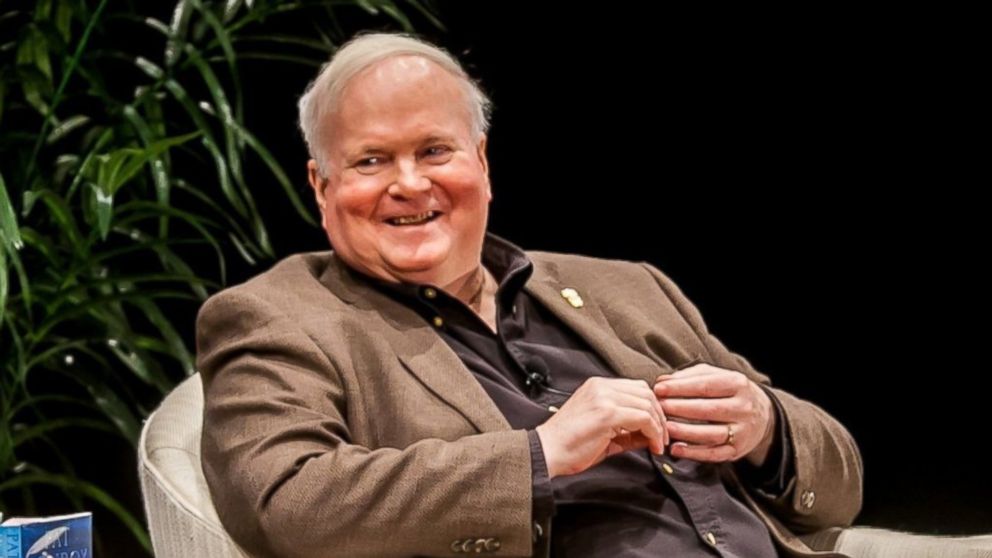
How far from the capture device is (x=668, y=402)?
78.5 inches

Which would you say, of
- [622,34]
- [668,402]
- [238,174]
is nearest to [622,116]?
[622,34]

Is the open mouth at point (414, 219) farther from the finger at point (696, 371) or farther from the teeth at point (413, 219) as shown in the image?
the finger at point (696, 371)

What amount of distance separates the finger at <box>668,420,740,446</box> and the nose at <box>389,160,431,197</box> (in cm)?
47

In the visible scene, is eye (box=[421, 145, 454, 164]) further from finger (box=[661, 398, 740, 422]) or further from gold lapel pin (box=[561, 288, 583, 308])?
finger (box=[661, 398, 740, 422])

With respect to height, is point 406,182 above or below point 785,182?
above

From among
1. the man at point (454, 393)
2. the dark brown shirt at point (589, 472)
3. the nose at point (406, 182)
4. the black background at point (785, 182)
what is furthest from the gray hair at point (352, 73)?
the black background at point (785, 182)

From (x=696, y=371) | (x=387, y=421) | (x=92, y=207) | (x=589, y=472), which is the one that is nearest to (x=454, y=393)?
(x=387, y=421)

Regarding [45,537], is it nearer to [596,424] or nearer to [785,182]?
[596,424]

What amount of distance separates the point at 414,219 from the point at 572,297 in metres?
0.30

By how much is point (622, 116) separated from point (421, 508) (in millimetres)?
1860

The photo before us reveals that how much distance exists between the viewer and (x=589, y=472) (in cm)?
207

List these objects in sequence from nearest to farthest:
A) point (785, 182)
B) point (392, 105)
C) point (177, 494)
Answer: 1. point (177, 494)
2. point (392, 105)
3. point (785, 182)

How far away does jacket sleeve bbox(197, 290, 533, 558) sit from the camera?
1792 millimetres

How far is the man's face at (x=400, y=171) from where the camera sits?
2.12 m
